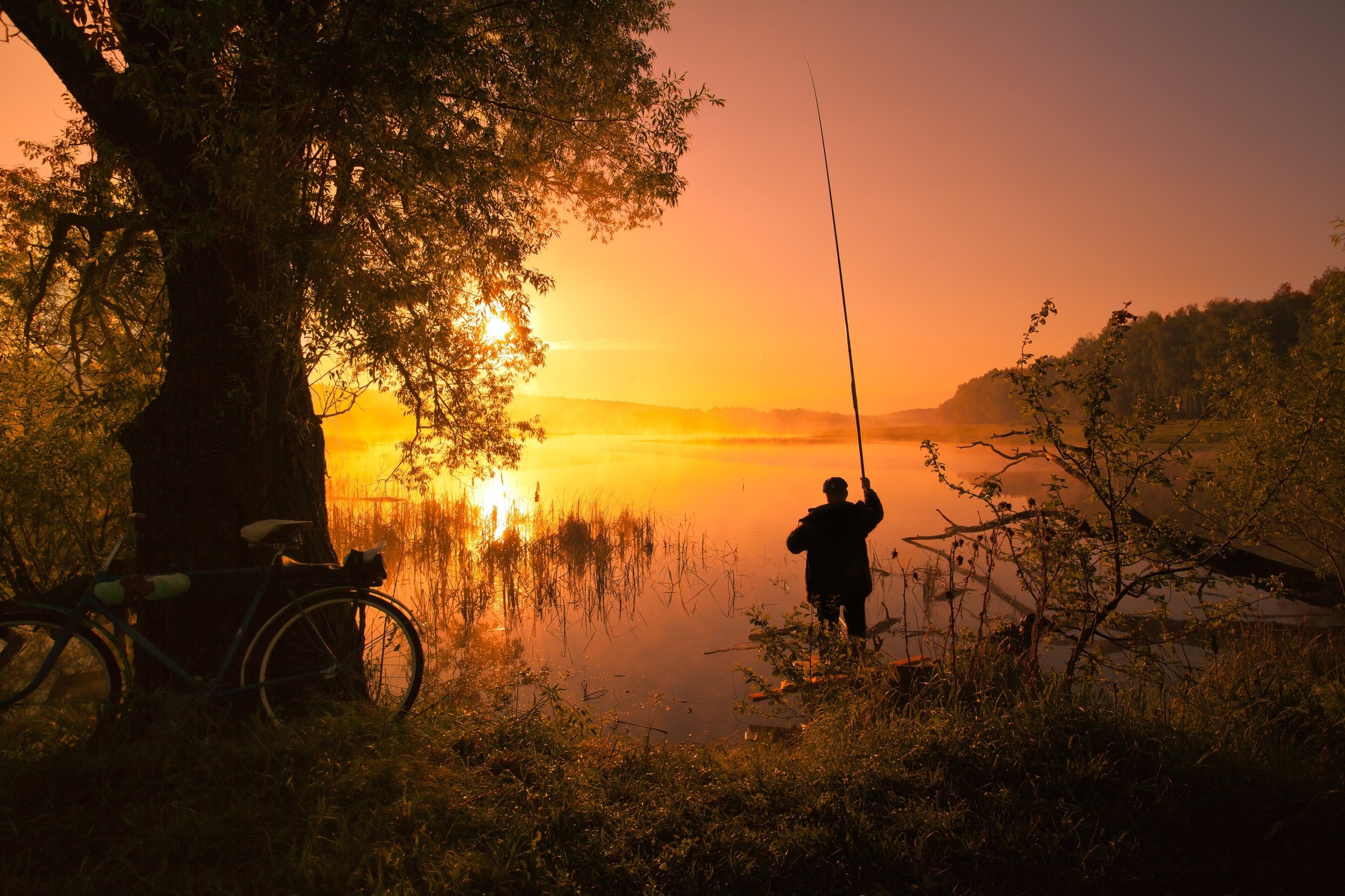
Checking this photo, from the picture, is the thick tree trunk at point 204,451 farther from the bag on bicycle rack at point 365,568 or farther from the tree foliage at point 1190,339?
the tree foliage at point 1190,339

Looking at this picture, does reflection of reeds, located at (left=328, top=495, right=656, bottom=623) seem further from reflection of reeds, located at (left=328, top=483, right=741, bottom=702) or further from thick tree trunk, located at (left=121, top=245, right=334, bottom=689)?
thick tree trunk, located at (left=121, top=245, right=334, bottom=689)

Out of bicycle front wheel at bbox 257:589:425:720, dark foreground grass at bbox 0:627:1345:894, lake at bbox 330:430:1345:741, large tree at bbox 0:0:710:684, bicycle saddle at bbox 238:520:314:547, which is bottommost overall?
lake at bbox 330:430:1345:741

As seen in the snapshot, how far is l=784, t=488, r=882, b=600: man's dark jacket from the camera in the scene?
706 centimetres

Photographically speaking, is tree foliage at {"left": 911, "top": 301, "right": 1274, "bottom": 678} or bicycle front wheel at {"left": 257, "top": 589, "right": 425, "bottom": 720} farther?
tree foliage at {"left": 911, "top": 301, "right": 1274, "bottom": 678}

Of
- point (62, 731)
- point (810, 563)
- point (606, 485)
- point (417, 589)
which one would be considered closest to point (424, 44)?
point (62, 731)

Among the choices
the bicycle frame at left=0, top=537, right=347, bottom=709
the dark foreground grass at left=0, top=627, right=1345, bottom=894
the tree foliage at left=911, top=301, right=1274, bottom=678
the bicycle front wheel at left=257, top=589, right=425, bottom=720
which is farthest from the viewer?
the tree foliage at left=911, top=301, right=1274, bottom=678

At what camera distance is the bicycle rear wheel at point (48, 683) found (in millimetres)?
3695

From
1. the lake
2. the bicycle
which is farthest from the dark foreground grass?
the lake

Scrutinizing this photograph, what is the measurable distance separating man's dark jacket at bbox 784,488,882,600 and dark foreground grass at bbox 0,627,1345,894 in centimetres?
280

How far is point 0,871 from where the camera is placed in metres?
2.70

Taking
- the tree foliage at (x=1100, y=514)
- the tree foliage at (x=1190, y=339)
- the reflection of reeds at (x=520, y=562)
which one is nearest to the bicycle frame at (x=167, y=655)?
the reflection of reeds at (x=520, y=562)

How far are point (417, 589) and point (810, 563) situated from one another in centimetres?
743

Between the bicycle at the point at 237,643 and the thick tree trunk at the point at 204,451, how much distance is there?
0.24m

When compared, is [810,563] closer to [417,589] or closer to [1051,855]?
[1051,855]
